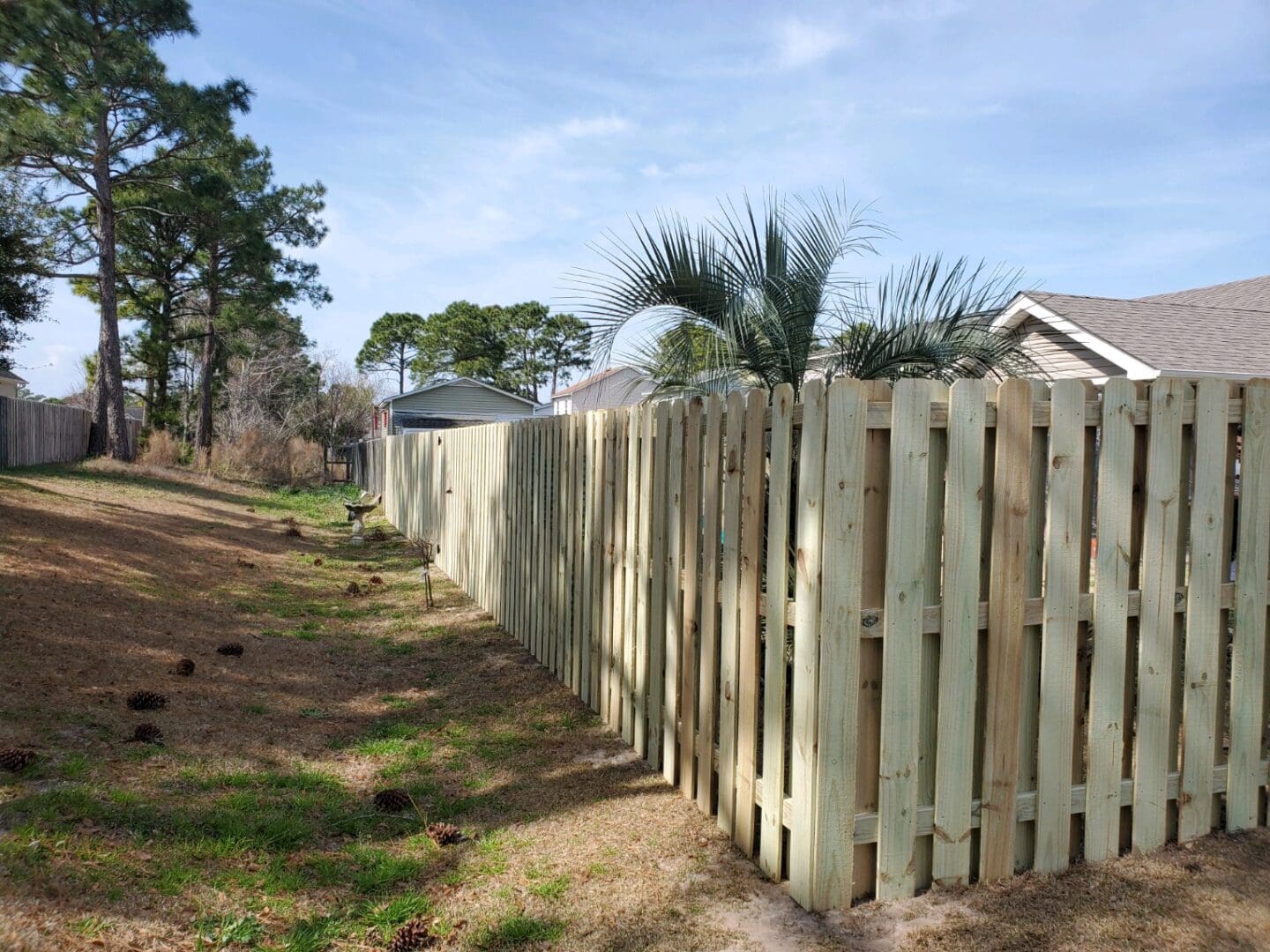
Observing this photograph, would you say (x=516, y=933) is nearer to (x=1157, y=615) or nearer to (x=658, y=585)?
(x=658, y=585)

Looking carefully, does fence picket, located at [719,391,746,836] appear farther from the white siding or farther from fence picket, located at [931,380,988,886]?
the white siding

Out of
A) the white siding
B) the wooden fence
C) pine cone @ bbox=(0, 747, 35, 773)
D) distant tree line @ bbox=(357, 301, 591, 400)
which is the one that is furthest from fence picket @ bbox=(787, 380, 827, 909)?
distant tree line @ bbox=(357, 301, 591, 400)

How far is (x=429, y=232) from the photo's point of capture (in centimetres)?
1190

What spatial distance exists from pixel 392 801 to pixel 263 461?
2527cm

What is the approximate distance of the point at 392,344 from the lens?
66.8 m

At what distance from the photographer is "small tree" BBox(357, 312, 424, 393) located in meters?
66.1

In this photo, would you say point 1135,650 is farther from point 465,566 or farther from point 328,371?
point 328,371

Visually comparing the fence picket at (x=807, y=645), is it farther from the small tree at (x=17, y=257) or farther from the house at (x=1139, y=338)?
the small tree at (x=17, y=257)

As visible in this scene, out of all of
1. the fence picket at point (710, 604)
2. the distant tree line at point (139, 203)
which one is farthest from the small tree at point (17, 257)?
the fence picket at point (710, 604)

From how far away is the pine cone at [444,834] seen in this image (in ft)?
9.72

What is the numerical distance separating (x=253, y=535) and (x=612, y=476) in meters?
9.59

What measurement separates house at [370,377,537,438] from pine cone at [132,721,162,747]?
102 feet

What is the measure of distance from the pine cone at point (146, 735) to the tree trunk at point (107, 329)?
18.8 m

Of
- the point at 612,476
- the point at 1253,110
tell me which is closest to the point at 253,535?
the point at 612,476
